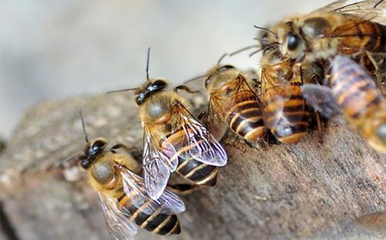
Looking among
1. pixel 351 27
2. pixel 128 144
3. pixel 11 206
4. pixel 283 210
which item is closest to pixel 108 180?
pixel 128 144

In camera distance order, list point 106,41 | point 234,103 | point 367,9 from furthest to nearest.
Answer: point 106,41, point 367,9, point 234,103

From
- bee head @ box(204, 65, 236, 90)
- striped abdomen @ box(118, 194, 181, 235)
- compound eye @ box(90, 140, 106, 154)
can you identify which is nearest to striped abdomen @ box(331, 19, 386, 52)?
bee head @ box(204, 65, 236, 90)

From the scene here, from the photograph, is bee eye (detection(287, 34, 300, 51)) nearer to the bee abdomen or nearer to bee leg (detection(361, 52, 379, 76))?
bee leg (detection(361, 52, 379, 76))

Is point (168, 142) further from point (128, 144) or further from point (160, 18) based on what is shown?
point (160, 18)

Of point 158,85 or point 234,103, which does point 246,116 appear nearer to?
point 234,103

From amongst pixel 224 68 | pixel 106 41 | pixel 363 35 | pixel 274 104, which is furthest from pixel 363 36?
pixel 106 41

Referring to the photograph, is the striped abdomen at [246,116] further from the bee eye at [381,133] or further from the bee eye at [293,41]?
the bee eye at [381,133]
